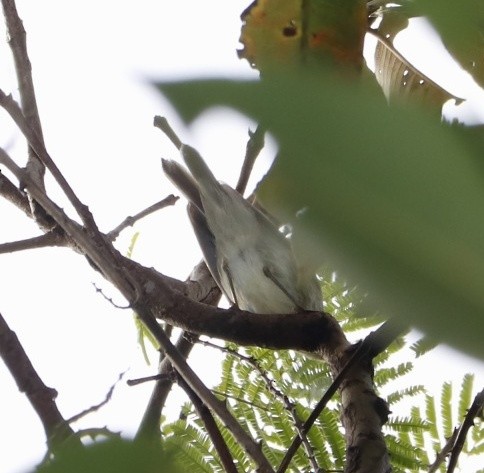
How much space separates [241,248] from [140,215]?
2.80 feet

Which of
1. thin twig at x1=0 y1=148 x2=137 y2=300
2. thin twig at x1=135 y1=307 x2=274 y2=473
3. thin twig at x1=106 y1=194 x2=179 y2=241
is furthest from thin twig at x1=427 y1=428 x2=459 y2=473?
thin twig at x1=106 y1=194 x2=179 y2=241

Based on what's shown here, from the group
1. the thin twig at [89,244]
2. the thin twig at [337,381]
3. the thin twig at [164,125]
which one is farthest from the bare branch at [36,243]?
the thin twig at [164,125]

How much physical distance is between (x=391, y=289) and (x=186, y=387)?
4.41 feet

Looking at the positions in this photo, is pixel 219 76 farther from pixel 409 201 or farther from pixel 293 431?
pixel 293 431

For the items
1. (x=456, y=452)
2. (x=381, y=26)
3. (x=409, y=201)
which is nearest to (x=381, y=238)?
(x=409, y=201)

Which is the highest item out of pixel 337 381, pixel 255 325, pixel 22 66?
pixel 22 66

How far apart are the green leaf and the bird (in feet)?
8.59

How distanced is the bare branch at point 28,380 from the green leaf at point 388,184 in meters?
0.86

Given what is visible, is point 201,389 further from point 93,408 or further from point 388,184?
point 388,184

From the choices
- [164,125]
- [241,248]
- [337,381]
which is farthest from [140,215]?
[164,125]

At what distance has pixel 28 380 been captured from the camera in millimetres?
1220

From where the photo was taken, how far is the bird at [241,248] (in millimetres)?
2883

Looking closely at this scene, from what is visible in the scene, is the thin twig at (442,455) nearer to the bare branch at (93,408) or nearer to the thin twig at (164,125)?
the bare branch at (93,408)

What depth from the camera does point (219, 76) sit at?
18cm
